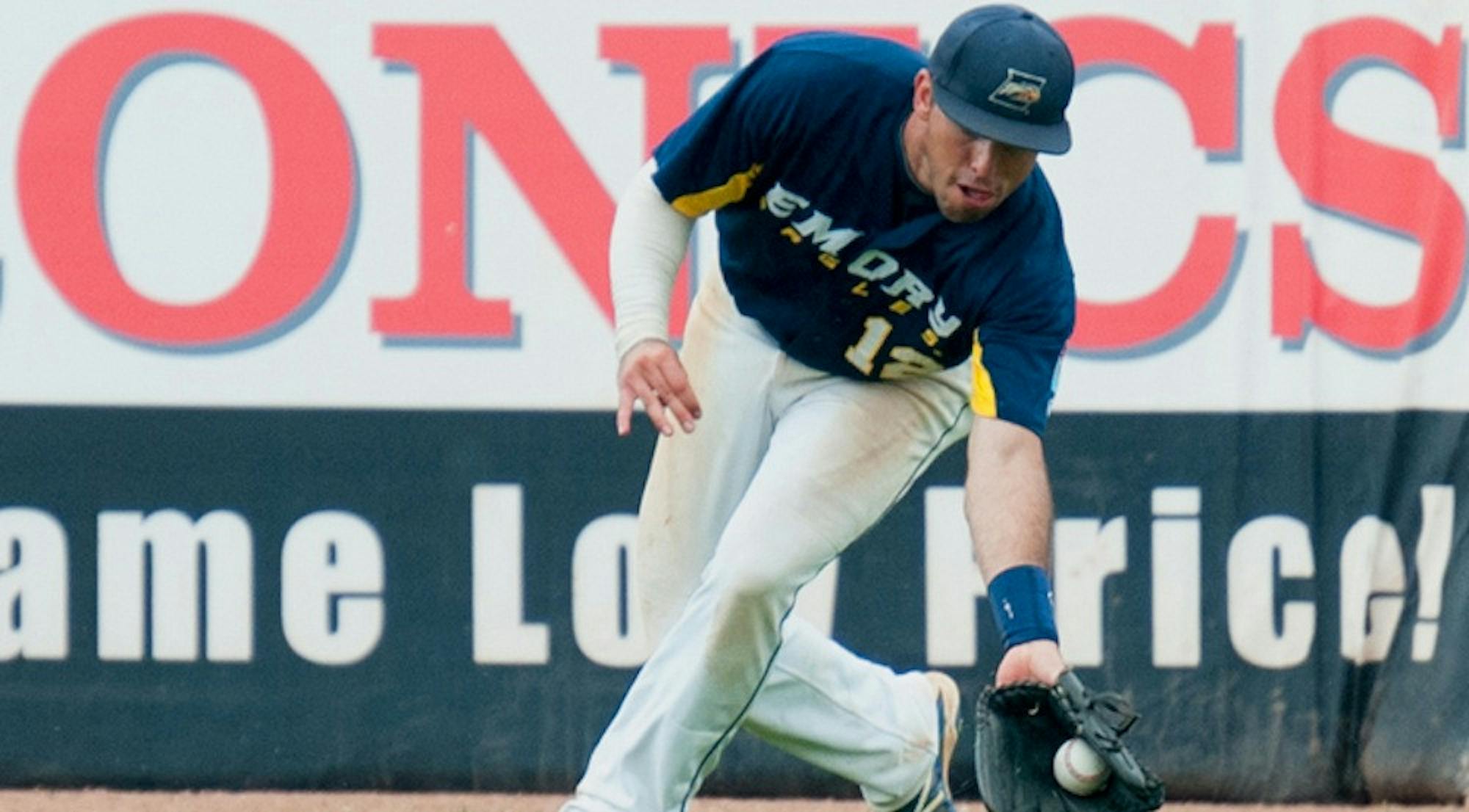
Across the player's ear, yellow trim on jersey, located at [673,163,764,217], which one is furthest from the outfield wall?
the player's ear

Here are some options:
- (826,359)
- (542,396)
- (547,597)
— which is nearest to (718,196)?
(826,359)

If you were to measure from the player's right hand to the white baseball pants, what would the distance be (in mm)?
356

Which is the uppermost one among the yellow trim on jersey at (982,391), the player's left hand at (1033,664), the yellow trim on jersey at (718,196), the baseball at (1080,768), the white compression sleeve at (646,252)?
the yellow trim on jersey at (718,196)

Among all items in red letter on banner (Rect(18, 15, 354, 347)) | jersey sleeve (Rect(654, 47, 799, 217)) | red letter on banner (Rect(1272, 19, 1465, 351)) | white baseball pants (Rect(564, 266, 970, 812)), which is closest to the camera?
jersey sleeve (Rect(654, 47, 799, 217))

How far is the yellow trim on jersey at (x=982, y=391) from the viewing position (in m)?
4.07

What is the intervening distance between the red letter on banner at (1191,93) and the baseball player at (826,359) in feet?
2.80

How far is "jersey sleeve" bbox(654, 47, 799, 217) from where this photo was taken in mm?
4340

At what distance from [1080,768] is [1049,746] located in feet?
0.49

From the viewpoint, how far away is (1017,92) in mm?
3973

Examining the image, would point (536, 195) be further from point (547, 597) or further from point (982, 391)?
point (982, 391)

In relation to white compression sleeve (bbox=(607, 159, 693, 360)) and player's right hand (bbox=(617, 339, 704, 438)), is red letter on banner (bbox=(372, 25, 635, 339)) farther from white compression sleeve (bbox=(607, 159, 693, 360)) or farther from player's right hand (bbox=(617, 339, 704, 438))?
player's right hand (bbox=(617, 339, 704, 438))

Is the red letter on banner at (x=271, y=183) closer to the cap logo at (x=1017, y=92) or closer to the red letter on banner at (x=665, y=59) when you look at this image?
the red letter on banner at (x=665, y=59)

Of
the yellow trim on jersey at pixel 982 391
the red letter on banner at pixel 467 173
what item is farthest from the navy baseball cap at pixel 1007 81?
the red letter on banner at pixel 467 173

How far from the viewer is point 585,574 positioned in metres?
5.67
